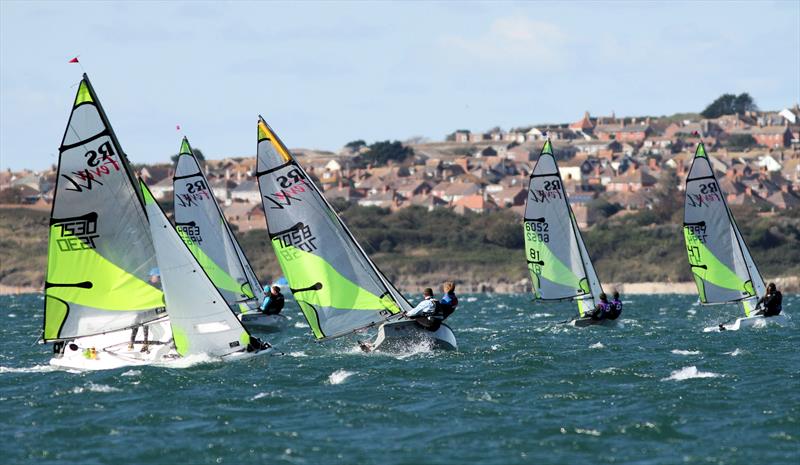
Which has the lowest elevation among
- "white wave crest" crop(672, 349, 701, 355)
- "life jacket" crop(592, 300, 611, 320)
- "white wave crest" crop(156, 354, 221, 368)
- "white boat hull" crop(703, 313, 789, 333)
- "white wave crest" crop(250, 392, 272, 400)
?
"white boat hull" crop(703, 313, 789, 333)

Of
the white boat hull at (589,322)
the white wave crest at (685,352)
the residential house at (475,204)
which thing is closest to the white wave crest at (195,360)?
the white wave crest at (685,352)

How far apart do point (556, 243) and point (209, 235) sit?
11167 mm

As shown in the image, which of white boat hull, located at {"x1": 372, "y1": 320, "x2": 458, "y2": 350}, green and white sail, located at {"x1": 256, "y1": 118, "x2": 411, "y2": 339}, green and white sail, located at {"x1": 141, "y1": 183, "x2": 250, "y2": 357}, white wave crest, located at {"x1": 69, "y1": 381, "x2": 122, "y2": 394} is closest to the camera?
white wave crest, located at {"x1": 69, "y1": 381, "x2": 122, "y2": 394}

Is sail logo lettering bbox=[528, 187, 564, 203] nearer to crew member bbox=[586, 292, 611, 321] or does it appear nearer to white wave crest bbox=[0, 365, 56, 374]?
crew member bbox=[586, 292, 611, 321]

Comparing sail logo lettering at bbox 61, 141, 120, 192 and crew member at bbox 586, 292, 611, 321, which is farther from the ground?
sail logo lettering at bbox 61, 141, 120, 192

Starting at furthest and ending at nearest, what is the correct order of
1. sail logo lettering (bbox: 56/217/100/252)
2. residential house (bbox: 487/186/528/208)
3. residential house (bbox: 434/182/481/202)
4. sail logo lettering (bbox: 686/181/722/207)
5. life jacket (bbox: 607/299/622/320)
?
residential house (bbox: 434/182/481/202) < residential house (bbox: 487/186/528/208) < sail logo lettering (bbox: 686/181/722/207) < life jacket (bbox: 607/299/622/320) < sail logo lettering (bbox: 56/217/100/252)

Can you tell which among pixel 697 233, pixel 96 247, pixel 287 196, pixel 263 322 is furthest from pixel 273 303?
pixel 96 247

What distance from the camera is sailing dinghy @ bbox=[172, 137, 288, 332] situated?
4566 cm

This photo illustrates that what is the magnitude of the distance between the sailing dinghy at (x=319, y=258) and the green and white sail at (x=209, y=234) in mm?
12927

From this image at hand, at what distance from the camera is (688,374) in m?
29.0

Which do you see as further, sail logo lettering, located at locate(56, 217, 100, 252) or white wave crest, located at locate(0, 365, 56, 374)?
white wave crest, located at locate(0, 365, 56, 374)

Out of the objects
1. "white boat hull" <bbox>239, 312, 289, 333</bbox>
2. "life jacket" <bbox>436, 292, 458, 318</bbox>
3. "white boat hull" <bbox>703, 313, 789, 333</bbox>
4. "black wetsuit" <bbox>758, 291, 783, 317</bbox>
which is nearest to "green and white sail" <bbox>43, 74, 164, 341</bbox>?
"life jacket" <bbox>436, 292, 458, 318</bbox>

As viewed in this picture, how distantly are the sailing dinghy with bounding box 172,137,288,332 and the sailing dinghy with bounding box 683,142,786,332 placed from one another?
1434 centimetres

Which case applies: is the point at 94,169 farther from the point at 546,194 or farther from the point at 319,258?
the point at 546,194
